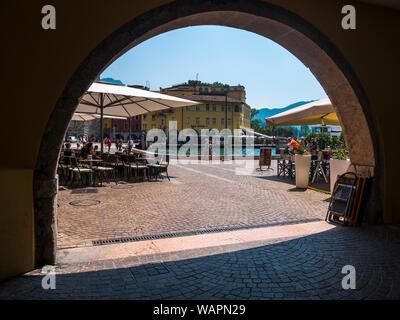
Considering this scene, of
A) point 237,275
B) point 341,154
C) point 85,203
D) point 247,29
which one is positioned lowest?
point 237,275

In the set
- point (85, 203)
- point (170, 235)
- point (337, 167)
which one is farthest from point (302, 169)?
point (85, 203)

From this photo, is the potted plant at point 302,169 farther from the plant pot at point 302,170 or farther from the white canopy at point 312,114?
the white canopy at point 312,114

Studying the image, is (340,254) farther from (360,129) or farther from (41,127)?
(41,127)

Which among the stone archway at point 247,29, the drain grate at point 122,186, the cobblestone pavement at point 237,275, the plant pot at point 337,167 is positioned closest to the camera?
the cobblestone pavement at point 237,275

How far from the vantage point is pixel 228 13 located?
4359 mm

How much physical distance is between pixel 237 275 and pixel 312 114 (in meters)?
7.25

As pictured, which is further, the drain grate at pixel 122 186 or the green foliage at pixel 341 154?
the drain grate at pixel 122 186

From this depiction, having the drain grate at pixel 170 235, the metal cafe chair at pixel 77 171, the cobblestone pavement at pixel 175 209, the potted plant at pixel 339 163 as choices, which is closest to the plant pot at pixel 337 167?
the potted plant at pixel 339 163

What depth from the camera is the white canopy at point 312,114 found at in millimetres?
9072

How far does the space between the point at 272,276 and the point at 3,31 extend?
397 centimetres

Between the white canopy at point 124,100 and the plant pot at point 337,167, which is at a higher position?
the white canopy at point 124,100

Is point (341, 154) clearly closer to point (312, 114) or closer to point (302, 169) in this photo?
point (302, 169)

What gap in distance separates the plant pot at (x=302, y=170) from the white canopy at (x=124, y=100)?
4033 mm

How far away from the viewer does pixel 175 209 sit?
6410mm
